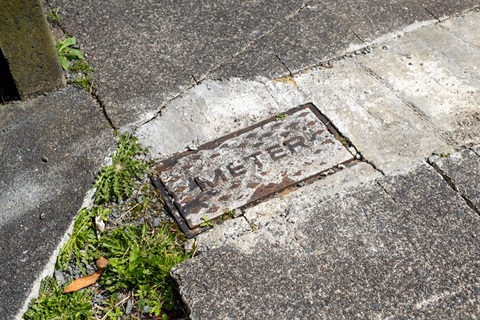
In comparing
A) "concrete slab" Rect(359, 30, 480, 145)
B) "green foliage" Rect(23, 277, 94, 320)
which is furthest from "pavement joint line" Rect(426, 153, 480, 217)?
"green foliage" Rect(23, 277, 94, 320)

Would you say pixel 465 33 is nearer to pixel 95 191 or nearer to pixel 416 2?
pixel 416 2

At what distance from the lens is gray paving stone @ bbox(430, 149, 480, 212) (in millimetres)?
2529

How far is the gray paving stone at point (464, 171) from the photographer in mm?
2529

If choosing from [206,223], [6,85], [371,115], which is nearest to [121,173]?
[206,223]

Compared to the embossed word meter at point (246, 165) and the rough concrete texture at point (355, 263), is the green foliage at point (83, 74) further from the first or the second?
the rough concrete texture at point (355, 263)

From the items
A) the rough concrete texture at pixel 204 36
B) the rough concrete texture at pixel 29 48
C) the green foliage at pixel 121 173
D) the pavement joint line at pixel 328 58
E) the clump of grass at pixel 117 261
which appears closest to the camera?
the clump of grass at pixel 117 261

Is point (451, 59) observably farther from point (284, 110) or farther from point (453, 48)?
point (284, 110)

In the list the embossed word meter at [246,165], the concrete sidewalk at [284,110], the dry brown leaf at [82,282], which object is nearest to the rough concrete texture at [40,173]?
the concrete sidewalk at [284,110]

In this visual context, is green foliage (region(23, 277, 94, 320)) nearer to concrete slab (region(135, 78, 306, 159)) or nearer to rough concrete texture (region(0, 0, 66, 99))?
concrete slab (region(135, 78, 306, 159))

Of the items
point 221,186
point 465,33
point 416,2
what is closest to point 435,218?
point 221,186

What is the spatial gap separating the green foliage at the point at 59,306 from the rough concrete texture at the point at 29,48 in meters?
1.20

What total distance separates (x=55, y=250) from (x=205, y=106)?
1065mm

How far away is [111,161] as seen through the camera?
278 centimetres

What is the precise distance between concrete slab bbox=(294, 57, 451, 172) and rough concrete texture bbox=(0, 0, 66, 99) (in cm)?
133
